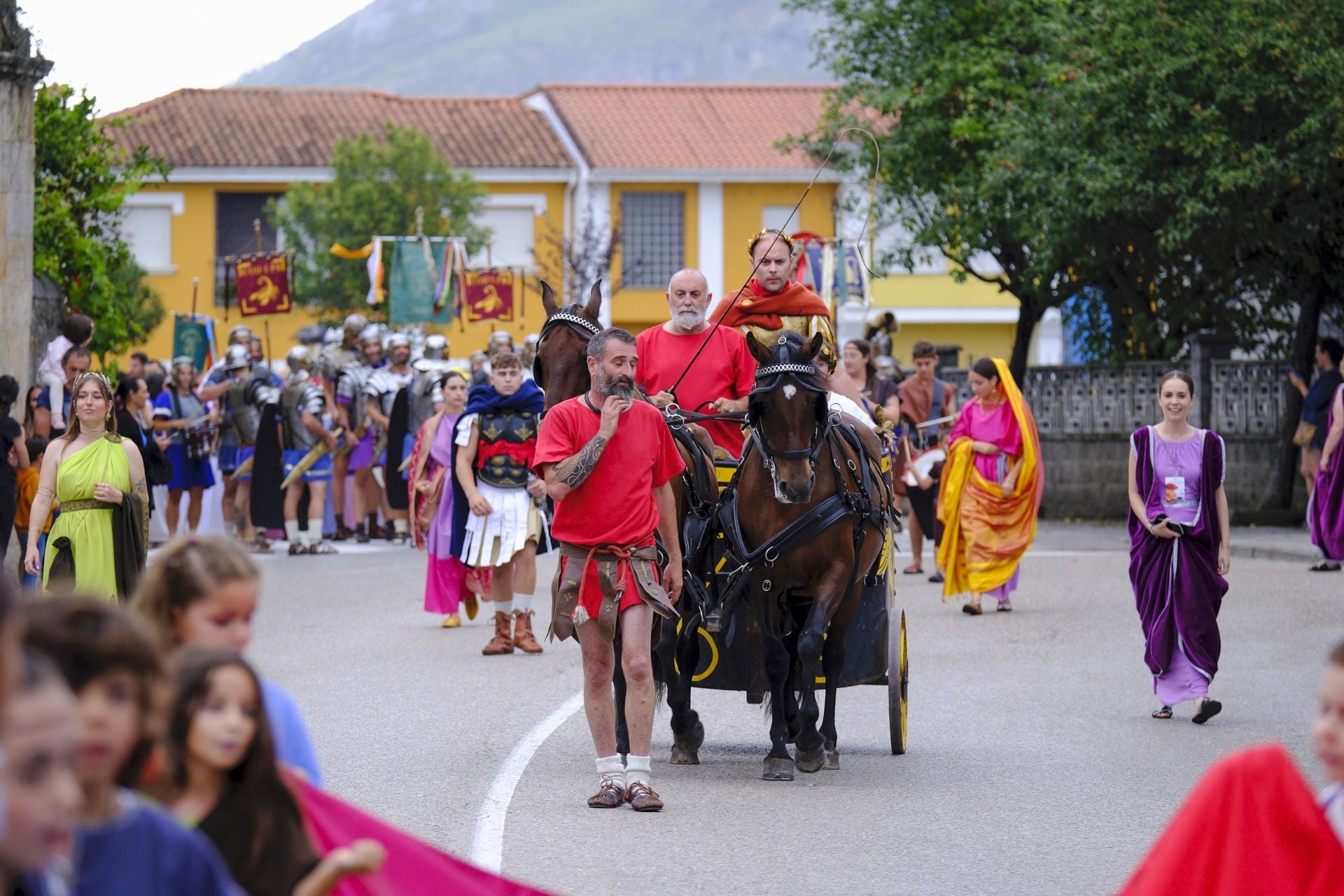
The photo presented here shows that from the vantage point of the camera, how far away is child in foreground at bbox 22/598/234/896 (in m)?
2.90

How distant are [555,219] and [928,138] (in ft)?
84.4

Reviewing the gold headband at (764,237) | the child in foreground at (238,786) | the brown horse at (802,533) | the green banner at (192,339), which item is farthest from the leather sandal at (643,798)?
the green banner at (192,339)

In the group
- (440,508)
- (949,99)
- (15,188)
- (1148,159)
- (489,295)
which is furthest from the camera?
(489,295)

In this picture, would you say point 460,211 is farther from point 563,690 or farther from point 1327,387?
point 563,690

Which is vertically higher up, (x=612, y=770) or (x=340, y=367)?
(x=340, y=367)

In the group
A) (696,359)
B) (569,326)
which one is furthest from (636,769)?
(696,359)

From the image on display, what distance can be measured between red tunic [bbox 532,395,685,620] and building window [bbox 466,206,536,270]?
49.4 meters

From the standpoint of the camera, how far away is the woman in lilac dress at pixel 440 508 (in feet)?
50.3

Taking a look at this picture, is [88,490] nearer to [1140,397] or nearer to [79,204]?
[79,204]

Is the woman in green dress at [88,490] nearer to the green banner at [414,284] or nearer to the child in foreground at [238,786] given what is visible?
the child in foreground at [238,786]

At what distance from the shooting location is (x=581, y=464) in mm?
8320

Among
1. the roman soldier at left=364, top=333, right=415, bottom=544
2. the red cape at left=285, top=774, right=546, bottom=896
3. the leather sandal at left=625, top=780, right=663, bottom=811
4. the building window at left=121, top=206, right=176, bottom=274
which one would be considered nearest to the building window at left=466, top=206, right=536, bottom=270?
the building window at left=121, top=206, right=176, bottom=274

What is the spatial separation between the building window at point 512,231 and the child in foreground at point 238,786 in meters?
54.0

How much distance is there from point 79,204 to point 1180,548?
41.8 ft
